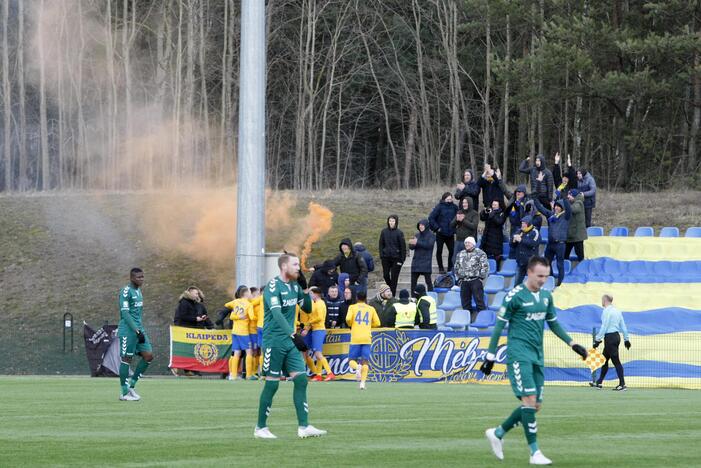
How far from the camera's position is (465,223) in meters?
31.3

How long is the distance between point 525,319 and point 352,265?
1821 cm

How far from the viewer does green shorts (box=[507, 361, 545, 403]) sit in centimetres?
1127

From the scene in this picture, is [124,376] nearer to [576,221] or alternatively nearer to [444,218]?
[444,218]

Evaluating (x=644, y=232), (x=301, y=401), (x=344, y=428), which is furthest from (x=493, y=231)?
(x=301, y=401)

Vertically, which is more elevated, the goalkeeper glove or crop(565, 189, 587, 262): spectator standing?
crop(565, 189, 587, 262): spectator standing

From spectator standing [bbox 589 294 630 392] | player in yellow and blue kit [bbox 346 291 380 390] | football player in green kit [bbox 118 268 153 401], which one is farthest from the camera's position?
player in yellow and blue kit [bbox 346 291 380 390]

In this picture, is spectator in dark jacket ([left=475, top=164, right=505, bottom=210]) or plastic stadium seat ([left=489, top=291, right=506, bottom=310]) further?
spectator in dark jacket ([left=475, top=164, right=505, bottom=210])

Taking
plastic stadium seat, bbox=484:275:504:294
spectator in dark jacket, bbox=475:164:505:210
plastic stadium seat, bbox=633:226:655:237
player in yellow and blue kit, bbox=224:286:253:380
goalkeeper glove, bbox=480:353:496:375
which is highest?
spectator in dark jacket, bbox=475:164:505:210

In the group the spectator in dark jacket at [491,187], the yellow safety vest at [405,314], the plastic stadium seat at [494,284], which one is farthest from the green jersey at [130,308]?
the spectator in dark jacket at [491,187]

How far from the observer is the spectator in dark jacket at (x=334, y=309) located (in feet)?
91.8

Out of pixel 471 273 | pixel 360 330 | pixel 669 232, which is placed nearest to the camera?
pixel 360 330

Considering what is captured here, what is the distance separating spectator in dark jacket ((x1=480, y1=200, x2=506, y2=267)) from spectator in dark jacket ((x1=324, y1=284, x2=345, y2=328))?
559cm

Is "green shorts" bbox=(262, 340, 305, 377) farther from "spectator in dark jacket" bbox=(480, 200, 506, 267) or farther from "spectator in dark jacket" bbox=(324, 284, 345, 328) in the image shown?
"spectator in dark jacket" bbox=(480, 200, 506, 267)

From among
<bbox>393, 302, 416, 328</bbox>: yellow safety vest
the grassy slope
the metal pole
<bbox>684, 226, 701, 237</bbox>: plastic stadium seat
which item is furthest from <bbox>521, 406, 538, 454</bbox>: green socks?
the grassy slope
